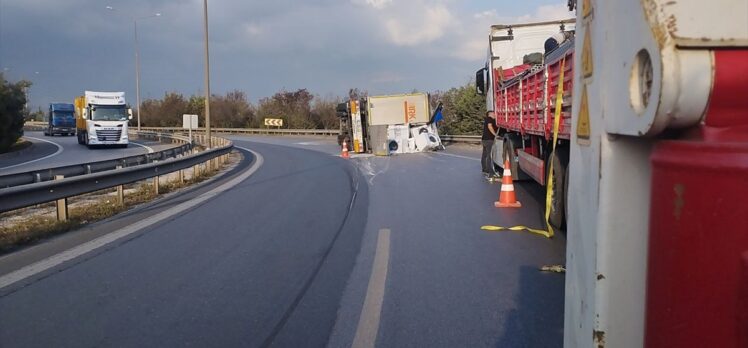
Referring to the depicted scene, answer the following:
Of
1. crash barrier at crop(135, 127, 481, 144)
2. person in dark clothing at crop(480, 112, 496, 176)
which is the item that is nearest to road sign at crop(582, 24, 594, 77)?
person in dark clothing at crop(480, 112, 496, 176)

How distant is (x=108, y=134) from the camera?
133 ft

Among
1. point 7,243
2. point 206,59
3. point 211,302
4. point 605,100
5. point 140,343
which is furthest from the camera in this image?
point 206,59

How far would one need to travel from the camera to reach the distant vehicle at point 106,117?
40188mm

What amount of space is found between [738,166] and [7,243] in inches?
363

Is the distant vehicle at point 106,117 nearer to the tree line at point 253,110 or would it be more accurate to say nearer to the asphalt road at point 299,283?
the tree line at point 253,110

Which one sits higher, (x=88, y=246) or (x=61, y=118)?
(x=61, y=118)

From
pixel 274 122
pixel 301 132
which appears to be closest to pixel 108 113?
pixel 301 132

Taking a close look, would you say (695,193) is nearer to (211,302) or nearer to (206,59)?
(211,302)

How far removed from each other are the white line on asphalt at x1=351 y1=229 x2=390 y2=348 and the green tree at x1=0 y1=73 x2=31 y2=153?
3557 centimetres

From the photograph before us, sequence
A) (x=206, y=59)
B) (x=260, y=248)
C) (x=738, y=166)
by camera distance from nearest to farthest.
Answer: (x=738, y=166) → (x=260, y=248) → (x=206, y=59)

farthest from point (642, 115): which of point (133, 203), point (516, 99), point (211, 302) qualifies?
point (133, 203)

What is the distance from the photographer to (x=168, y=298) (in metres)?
5.86

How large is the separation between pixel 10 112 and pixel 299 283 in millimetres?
37652

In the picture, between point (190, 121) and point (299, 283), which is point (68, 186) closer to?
point (299, 283)
